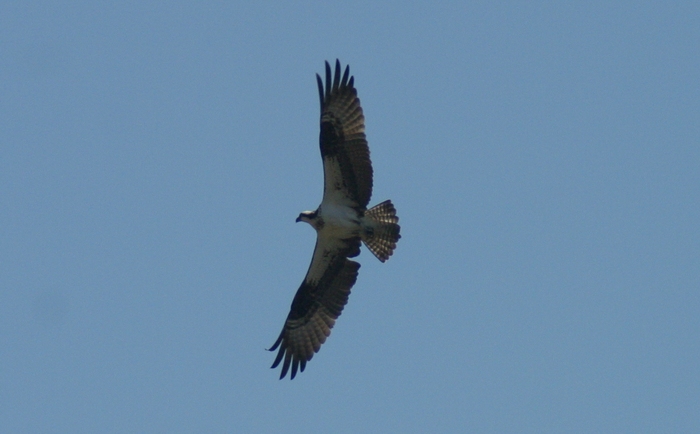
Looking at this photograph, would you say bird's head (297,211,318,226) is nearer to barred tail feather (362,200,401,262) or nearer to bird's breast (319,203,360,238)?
bird's breast (319,203,360,238)

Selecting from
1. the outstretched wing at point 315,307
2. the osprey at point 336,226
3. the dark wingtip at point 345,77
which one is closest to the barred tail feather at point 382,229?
the osprey at point 336,226

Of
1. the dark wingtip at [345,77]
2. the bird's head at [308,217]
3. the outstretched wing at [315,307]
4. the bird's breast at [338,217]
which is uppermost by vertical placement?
the dark wingtip at [345,77]

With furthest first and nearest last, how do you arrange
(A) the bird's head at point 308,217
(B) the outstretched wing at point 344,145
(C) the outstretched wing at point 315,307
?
(C) the outstretched wing at point 315,307, (A) the bird's head at point 308,217, (B) the outstretched wing at point 344,145

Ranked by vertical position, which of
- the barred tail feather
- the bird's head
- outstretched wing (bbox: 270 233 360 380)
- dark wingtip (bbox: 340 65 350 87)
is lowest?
outstretched wing (bbox: 270 233 360 380)

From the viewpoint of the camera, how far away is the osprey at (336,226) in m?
18.2

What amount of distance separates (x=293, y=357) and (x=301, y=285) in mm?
1011

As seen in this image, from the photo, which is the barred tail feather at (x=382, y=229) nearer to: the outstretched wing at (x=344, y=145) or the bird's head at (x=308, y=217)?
the outstretched wing at (x=344, y=145)

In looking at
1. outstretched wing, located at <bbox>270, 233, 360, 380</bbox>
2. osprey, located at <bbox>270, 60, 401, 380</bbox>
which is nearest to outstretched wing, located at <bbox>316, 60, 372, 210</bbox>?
osprey, located at <bbox>270, 60, 401, 380</bbox>

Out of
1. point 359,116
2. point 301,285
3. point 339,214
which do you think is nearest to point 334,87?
point 359,116

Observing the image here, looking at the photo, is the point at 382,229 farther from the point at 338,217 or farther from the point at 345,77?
the point at 345,77

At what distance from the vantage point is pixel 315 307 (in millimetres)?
19469

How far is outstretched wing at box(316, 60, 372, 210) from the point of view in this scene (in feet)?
59.5

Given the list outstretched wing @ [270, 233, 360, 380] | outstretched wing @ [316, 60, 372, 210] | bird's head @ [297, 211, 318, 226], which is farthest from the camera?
outstretched wing @ [270, 233, 360, 380]

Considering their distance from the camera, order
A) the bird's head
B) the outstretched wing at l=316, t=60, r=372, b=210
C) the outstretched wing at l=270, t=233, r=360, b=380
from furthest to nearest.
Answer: the outstretched wing at l=270, t=233, r=360, b=380
the bird's head
the outstretched wing at l=316, t=60, r=372, b=210
